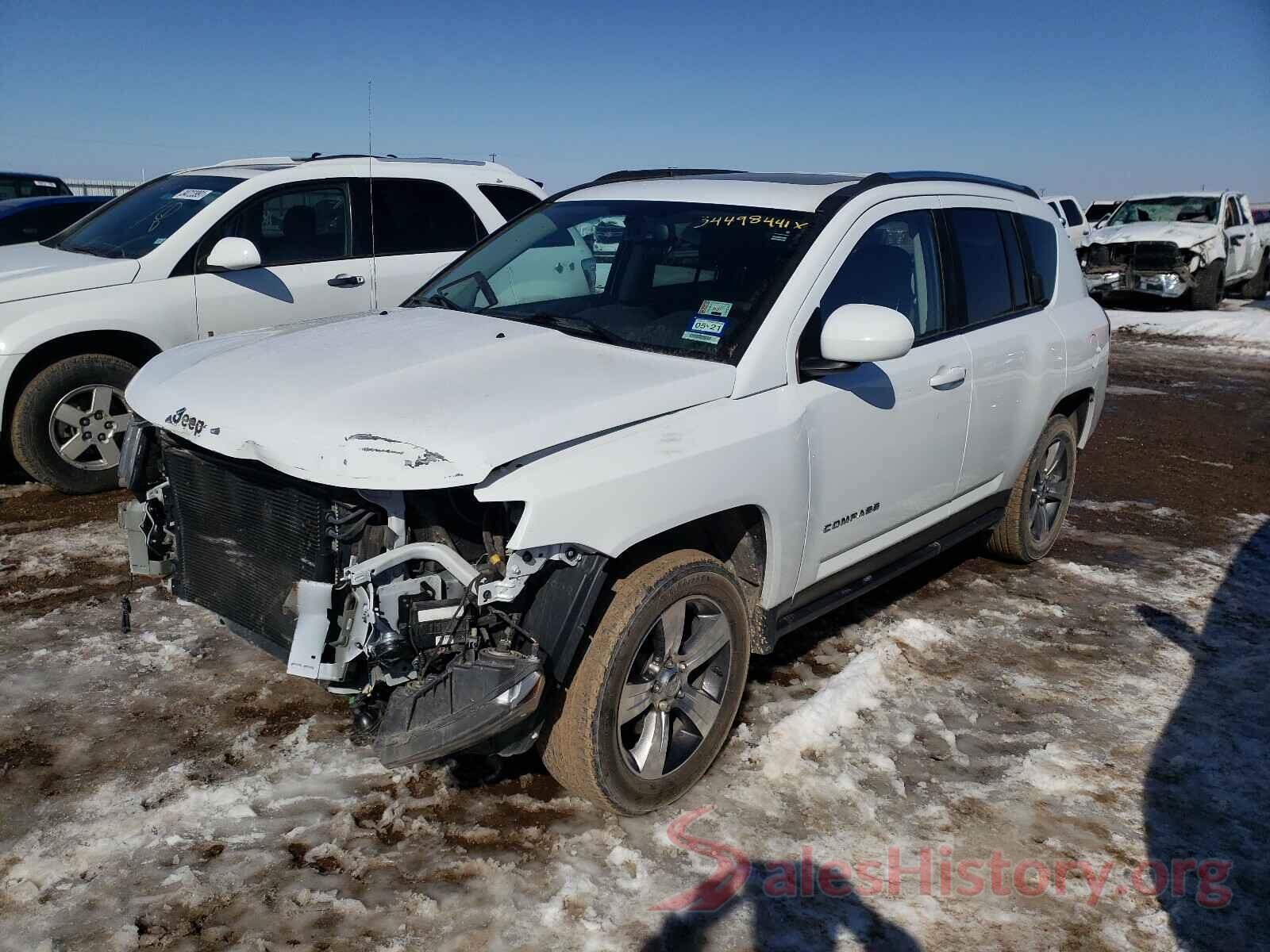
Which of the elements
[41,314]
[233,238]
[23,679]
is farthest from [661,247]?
[41,314]

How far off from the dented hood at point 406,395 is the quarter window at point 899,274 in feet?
2.51

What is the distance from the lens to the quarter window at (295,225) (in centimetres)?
641

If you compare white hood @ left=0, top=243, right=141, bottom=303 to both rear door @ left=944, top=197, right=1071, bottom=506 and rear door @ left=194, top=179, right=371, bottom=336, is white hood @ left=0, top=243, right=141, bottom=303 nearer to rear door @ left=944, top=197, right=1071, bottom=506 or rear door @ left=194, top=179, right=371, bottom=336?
rear door @ left=194, top=179, right=371, bottom=336

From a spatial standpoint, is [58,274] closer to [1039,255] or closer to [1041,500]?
[1039,255]

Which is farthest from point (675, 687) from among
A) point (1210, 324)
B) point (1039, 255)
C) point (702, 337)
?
point (1210, 324)

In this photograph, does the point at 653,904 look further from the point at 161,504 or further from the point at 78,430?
the point at 78,430

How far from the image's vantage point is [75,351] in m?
5.94

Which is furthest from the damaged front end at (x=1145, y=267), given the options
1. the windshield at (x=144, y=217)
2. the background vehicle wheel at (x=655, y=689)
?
the background vehicle wheel at (x=655, y=689)

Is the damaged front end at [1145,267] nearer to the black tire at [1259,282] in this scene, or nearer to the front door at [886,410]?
the black tire at [1259,282]

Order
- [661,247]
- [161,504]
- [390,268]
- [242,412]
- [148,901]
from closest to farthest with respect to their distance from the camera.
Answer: [148,901] → [242,412] → [161,504] → [661,247] → [390,268]

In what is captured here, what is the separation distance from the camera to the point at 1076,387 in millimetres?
5344

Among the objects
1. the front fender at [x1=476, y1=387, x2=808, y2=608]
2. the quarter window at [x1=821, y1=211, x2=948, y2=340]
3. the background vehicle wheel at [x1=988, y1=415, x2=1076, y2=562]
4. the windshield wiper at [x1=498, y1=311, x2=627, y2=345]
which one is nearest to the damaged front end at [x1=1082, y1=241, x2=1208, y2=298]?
the background vehicle wheel at [x1=988, y1=415, x2=1076, y2=562]

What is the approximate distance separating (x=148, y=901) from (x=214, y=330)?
4.22 meters

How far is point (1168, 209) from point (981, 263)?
16.5m
